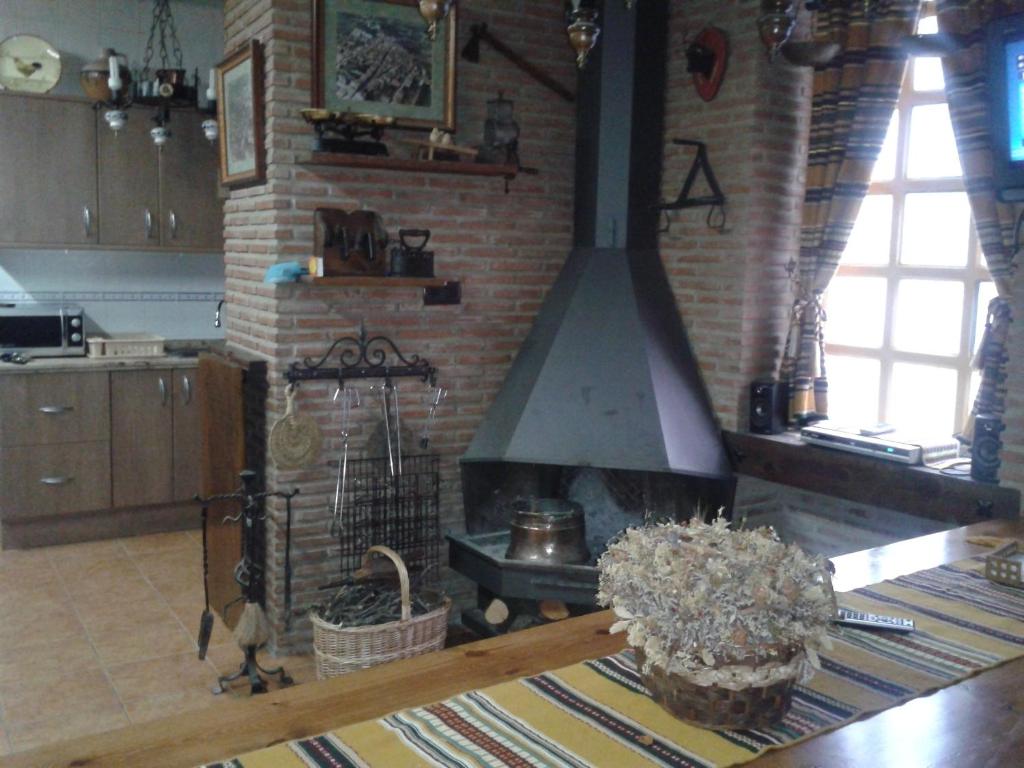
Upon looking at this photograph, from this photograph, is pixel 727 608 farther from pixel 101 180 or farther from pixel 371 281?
pixel 101 180

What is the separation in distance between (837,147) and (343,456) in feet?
6.89

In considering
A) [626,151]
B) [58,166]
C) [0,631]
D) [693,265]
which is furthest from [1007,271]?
[58,166]

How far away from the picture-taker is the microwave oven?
15.4 ft

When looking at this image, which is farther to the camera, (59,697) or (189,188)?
(189,188)

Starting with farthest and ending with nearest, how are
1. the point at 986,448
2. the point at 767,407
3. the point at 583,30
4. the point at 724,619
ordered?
1. the point at 767,407
2. the point at 986,448
3. the point at 583,30
4. the point at 724,619

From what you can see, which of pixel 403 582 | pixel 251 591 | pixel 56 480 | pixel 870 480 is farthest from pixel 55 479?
pixel 870 480

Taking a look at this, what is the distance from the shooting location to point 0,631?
3713 mm

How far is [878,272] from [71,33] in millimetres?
4107

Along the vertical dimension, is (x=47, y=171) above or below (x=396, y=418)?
above

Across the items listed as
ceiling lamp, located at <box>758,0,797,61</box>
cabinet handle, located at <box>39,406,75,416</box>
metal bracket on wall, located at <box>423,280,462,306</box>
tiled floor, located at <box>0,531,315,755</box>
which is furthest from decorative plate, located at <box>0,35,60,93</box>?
ceiling lamp, located at <box>758,0,797,61</box>

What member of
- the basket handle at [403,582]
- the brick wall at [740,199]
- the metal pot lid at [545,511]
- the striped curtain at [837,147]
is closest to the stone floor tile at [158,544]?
the basket handle at [403,582]

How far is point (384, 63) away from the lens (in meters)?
3.49

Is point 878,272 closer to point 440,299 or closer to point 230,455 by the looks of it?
point 440,299

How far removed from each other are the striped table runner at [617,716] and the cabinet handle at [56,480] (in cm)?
373
